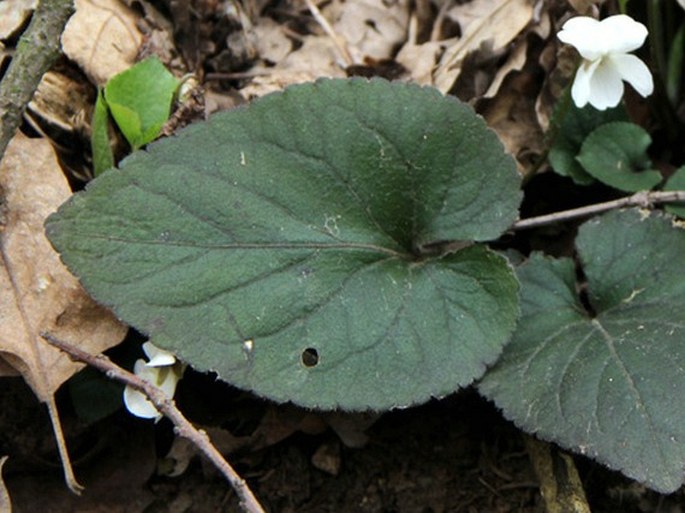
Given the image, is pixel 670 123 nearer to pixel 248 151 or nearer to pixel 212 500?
pixel 248 151

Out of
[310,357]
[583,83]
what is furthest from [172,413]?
[583,83]

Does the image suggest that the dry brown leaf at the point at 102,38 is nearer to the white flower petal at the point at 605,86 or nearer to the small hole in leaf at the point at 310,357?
the small hole in leaf at the point at 310,357

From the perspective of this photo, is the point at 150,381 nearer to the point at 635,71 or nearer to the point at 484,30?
the point at 635,71

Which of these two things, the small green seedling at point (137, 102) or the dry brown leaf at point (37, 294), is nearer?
the dry brown leaf at point (37, 294)

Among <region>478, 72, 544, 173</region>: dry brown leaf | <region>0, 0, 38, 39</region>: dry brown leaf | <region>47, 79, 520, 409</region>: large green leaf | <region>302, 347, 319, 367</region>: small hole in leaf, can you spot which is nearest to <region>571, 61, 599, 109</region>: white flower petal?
<region>47, 79, 520, 409</region>: large green leaf

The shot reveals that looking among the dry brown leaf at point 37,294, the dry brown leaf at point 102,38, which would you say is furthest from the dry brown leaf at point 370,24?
the dry brown leaf at point 37,294

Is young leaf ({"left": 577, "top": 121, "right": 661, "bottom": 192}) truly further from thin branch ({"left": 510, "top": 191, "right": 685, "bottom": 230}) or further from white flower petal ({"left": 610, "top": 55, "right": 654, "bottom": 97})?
white flower petal ({"left": 610, "top": 55, "right": 654, "bottom": 97})
